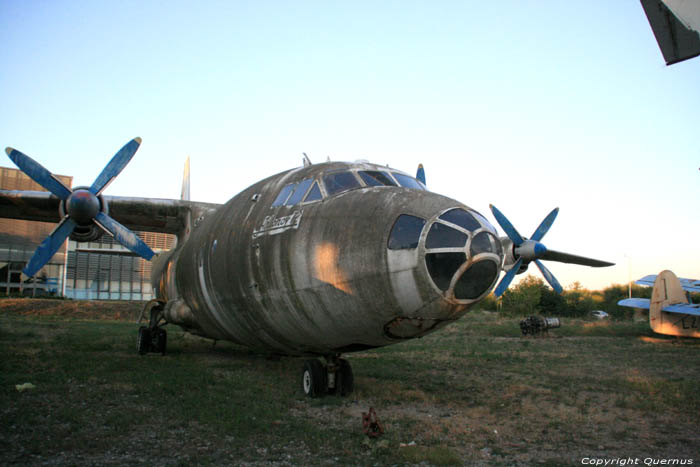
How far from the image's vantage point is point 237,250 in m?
8.90

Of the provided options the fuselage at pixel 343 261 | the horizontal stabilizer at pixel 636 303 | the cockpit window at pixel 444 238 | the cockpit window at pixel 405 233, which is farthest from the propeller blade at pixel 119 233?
the horizontal stabilizer at pixel 636 303

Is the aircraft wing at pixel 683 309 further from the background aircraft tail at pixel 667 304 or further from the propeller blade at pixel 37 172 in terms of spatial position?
the propeller blade at pixel 37 172

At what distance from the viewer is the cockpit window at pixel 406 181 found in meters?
7.99

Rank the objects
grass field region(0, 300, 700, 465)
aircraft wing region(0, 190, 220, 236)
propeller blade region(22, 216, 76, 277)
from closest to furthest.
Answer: grass field region(0, 300, 700, 465) → propeller blade region(22, 216, 76, 277) → aircraft wing region(0, 190, 220, 236)

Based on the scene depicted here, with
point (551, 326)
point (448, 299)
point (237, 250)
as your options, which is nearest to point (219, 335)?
point (237, 250)

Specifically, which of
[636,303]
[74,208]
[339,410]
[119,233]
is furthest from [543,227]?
[636,303]

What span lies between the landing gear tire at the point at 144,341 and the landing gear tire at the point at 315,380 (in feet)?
25.3

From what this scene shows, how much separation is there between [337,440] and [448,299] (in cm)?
233

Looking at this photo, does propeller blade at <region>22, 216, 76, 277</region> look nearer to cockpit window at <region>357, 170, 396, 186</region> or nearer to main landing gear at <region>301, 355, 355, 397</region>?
main landing gear at <region>301, 355, 355, 397</region>

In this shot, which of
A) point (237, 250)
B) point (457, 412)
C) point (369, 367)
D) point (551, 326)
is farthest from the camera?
point (551, 326)

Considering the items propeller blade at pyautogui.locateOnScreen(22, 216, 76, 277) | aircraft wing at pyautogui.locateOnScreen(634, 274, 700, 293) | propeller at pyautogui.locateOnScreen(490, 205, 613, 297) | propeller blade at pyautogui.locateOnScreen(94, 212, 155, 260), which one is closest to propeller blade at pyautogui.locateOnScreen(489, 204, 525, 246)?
propeller at pyautogui.locateOnScreen(490, 205, 613, 297)

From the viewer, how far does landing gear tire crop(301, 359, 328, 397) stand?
28.4 ft

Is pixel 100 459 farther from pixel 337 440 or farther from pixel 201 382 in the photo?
pixel 201 382

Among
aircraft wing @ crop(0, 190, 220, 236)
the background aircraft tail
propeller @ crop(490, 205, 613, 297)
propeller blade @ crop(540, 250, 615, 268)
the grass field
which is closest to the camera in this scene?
the grass field
